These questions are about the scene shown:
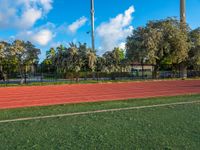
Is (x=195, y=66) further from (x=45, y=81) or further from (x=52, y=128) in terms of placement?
(x=52, y=128)

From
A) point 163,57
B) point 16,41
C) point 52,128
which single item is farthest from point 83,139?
point 163,57

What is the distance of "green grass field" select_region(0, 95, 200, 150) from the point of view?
220 inches

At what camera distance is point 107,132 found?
→ 661cm

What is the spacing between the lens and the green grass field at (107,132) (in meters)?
5.59

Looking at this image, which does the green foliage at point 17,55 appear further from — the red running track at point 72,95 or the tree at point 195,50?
the tree at point 195,50

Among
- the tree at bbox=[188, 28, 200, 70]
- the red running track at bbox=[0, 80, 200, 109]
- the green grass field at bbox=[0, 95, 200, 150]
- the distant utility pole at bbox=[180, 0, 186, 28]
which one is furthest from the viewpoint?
the distant utility pole at bbox=[180, 0, 186, 28]

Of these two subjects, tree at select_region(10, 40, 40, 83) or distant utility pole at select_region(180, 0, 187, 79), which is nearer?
tree at select_region(10, 40, 40, 83)

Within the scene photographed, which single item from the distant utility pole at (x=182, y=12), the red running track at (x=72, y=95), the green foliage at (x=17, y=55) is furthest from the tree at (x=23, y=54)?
the distant utility pole at (x=182, y=12)

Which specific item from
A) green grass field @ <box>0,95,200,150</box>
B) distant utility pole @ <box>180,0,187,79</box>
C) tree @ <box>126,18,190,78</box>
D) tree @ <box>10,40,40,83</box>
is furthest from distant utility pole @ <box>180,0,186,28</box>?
green grass field @ <box>0,95,200,150</box>

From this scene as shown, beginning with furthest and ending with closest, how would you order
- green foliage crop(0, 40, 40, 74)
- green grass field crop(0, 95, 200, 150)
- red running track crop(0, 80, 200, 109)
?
green foliage crop(0, 40, 40, 74) < red running track crop(0, 80, 200, 109) < green grass field crop(0, 95, 200, 150)

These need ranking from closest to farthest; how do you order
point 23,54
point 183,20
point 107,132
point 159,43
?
point 107,132, point 23,54, point 159,43, point 183,20

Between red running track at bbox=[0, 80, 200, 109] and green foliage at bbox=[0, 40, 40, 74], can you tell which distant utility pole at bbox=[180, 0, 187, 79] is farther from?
green foliage at bbox=[0, 40, 40, 74]

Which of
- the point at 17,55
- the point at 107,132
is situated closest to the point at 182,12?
the point at 17,55

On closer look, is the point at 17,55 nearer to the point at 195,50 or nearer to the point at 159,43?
the point at 159,43
